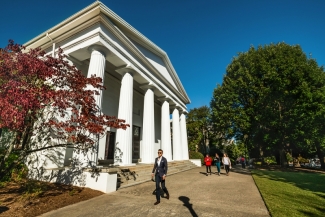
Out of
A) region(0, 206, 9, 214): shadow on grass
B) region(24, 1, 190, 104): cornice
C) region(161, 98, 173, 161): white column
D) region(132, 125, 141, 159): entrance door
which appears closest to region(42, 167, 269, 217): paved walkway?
region(0, 206, 9, 214): shadow on grass

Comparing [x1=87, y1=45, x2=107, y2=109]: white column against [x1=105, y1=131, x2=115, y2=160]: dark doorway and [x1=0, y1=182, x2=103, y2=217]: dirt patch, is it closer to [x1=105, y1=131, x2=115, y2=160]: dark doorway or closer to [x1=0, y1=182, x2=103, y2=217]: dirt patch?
[x1=0, y1=182, x2=103, y2=217]: dirt patch

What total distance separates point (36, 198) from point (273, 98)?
2139 cm

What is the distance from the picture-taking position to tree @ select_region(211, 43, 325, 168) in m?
17.1

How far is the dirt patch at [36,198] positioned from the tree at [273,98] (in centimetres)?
1846

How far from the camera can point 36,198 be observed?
5551mm

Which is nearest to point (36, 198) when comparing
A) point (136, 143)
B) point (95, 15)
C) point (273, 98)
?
point (95, 15)

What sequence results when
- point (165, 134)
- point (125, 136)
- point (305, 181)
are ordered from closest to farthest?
point (125, 136) < point (305, 181) < point (165, 134)

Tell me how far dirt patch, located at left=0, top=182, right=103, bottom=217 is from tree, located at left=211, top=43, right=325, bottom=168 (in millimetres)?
18455

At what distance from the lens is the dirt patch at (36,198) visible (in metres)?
4.70

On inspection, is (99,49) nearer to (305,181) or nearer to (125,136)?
(125,136)

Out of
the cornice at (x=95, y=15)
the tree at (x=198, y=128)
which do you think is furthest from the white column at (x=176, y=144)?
the tree at (x=198, y=128)

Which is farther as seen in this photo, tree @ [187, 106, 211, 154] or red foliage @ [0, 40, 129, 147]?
tree @ [187, 106, 211, 154]

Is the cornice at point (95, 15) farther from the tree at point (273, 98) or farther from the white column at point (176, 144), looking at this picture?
the tree at point (273, 98)

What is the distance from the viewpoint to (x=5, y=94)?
15.3ft
